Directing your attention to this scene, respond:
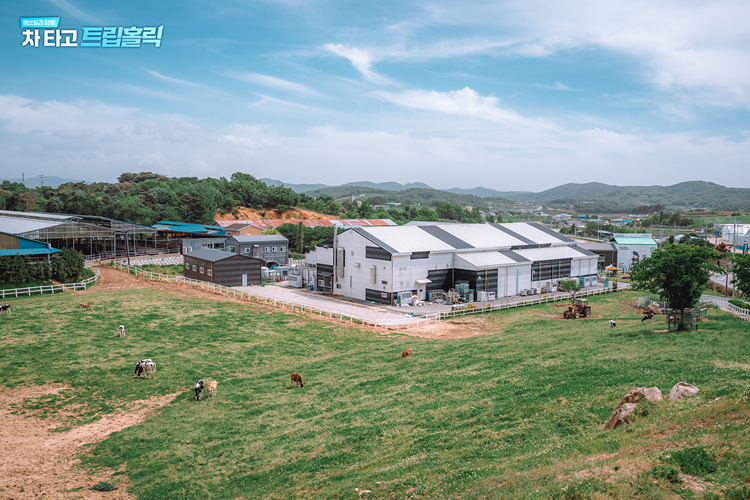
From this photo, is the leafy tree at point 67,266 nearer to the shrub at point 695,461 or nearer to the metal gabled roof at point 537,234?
the shrub at point 695,461

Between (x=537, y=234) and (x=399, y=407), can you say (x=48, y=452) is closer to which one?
(x=399, y=407)

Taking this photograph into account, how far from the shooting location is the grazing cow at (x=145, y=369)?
23.3 m

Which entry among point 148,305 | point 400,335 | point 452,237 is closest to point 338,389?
point 400,335

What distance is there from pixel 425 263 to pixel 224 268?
78.0ft

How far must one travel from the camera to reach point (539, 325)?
3650 centimetres

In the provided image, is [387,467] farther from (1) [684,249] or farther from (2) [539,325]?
(2) [539,325]

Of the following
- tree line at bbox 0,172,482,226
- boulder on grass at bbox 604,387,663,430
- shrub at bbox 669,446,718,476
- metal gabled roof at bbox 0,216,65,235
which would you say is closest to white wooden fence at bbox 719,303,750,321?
boulder on grass at bbox 604,387,663,430

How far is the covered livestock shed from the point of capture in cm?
5356

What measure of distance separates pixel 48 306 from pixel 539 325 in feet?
131

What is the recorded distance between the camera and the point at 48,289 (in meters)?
44.4

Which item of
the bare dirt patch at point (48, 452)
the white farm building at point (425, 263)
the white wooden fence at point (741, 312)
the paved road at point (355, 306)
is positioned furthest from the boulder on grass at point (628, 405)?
the white farm building at point (425, 263)

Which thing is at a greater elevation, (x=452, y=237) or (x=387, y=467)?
(x=452, y=237)

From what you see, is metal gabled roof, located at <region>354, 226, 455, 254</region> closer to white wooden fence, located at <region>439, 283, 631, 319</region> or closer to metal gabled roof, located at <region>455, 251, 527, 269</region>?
metal gabled roof, located at <region>455, 251, 527, 269</region>

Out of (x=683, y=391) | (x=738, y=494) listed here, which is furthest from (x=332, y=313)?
(x=738, y=494)
